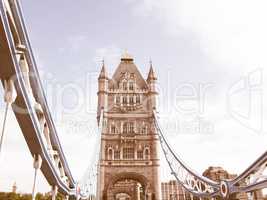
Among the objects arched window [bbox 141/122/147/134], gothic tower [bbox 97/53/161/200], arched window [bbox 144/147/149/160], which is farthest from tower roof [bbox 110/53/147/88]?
arched window [bbox 144/147/149/160]

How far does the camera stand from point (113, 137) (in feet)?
109

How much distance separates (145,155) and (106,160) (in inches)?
174

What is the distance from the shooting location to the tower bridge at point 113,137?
325 inches

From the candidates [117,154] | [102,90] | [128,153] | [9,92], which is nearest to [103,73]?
[102,90]

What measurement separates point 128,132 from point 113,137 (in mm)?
1846

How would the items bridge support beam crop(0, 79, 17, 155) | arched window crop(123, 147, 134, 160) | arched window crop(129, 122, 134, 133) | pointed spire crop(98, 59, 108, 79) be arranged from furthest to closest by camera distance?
pointed spire crop(98, 59, 108, 79), arched window crop(129, 122, 134, 133), arched window crop(123, 147, 134, 160), bridge support beam crop(0, 79, 17, 155)

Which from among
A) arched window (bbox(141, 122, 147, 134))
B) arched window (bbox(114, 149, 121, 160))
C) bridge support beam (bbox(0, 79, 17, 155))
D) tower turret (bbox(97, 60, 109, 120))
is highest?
tower turret (bbox(97, 60, 109, 120))

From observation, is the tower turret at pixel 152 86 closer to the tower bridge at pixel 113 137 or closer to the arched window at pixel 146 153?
the tower bridge at pixel 113 137

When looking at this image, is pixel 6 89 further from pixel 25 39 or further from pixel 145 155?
pixel 145 155

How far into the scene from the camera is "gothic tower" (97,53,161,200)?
31406 mm

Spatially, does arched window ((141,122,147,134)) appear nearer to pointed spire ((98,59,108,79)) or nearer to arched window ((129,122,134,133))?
arched window ((129,122,134,133))

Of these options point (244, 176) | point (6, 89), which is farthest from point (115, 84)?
point (6, 89)

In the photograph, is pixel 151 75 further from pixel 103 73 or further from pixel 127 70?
pixel 103 73

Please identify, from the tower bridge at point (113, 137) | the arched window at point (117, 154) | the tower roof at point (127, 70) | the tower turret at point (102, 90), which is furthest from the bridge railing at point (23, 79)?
the tower roof at point (127, 70)
